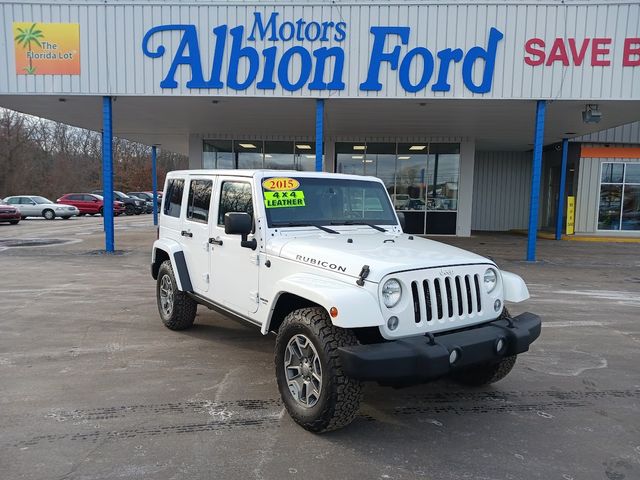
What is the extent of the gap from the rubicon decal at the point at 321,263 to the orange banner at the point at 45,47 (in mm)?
10961

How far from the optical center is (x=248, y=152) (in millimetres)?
19328

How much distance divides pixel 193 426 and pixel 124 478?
28.4 inches

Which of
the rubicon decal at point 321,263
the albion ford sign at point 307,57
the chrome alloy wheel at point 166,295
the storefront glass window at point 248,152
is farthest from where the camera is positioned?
the storefront glass window at point 248,152

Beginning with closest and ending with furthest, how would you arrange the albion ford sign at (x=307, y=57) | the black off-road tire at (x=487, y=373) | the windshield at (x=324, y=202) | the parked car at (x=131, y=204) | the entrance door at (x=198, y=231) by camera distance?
1. the black off-road tire at (x=487, y=373)
2. the windshield at (x=324, y=202)
3. the entrance door at (x=198, y=231)
4. the albion ford sign at (x=307, y=57)
5. the parked car at (x=131, y=204)

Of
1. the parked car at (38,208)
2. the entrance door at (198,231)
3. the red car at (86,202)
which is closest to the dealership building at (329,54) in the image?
the entrance door at (198,231)

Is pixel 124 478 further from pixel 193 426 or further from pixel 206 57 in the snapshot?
pixel 206 57

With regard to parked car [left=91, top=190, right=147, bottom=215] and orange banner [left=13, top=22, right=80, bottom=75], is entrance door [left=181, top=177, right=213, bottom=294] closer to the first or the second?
orange banner [left=13, top=22, right=80, bottom=75]

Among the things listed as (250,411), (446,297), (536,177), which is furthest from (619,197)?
(250,411)

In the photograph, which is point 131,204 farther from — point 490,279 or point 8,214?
point 490,279

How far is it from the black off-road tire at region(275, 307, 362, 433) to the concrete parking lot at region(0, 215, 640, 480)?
15 centimetres

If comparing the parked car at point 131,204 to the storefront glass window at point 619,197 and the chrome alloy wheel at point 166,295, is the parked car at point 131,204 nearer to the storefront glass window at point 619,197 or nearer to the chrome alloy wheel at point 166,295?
the storefront glass window at point 619,197

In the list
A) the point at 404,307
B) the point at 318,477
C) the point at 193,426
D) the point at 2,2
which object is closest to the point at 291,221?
the point at 404,307

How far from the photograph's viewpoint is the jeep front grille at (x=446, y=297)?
3.50 meters

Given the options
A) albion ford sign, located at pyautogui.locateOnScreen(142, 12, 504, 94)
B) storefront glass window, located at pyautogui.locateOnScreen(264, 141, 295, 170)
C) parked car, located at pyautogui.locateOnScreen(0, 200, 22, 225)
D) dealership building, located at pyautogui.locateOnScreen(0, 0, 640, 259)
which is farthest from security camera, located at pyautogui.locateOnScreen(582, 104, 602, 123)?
parked car, located at pyautogui.locateOnScreen(0, 200, 22, 225)
